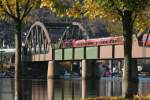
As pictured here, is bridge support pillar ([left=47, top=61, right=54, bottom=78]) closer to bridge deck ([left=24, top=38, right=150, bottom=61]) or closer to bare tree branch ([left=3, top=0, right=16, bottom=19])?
bridge deck ([left=24, top=38, right=150, bottom=61])

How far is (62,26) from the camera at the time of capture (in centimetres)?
17762

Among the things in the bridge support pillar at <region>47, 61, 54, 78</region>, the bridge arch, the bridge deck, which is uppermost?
the bridge arch

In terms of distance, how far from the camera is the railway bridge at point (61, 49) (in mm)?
99188

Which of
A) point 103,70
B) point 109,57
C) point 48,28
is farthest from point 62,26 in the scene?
point 109,57

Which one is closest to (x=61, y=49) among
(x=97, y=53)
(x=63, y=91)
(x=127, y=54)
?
(x=97, y=53)

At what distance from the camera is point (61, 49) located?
130125mm

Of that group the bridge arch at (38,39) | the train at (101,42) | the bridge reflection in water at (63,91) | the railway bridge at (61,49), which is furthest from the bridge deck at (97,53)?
the bridge arch at (38,39)

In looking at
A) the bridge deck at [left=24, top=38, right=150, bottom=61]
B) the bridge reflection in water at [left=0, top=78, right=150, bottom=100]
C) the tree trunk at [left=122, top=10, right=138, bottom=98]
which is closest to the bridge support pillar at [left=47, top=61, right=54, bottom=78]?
the bridge deck at [left=24, top=38, right=150, bottom=61]

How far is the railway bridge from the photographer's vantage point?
99188 millimetres

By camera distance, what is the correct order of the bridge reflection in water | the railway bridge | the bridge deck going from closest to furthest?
the bridge reflection in water
the bridge deck
the railway bridge

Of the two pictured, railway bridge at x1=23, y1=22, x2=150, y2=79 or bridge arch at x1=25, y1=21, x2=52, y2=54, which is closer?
railway bridge at x1=23, y1=22, x2=150, y2=79

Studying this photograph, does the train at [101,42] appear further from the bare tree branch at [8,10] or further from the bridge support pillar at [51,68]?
the bare tree branch at [8,10]

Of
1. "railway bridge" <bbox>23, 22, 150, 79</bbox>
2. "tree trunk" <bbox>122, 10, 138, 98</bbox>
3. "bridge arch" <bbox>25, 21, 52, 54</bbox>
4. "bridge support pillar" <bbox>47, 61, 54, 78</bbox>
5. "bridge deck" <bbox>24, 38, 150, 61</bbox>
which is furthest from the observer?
"bridge arch" <bbox>25, 21, 52, 54</bbox>

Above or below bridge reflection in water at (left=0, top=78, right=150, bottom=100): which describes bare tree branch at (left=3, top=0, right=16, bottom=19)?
above
